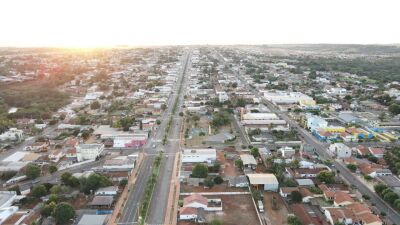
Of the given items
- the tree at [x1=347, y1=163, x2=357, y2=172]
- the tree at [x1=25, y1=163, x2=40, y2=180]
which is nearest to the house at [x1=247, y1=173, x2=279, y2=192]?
the tree at [x1=347, y1=163, x2=357, y2=172]

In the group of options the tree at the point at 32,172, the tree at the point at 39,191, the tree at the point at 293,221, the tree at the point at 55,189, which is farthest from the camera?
the tree at the point at 32,172

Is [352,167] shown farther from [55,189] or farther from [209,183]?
[55,189]

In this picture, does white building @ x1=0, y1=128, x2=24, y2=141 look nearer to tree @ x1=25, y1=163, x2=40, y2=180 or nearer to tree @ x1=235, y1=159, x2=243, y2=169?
tree @ x1=25, y1=163, x2=40, y2=180

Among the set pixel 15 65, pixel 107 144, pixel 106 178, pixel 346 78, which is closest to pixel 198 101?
pixel 107 144

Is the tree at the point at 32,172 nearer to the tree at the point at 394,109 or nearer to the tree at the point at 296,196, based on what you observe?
the tree at the point at 296,196

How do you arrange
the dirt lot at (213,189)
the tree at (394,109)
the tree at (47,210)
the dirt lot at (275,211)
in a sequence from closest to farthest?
the dirt lot at (275,211), the tree at (47,210), the dirt lot at (213,189), the tree at (394,109)

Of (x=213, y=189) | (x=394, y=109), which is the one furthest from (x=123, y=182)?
(x=394, y=109)

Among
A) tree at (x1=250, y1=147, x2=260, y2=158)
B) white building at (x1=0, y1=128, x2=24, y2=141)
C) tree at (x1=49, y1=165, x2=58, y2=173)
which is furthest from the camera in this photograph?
white building at (x1=0, y1=128, x2=24, y2=141)

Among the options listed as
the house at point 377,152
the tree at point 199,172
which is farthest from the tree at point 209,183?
the house at point 377,152
